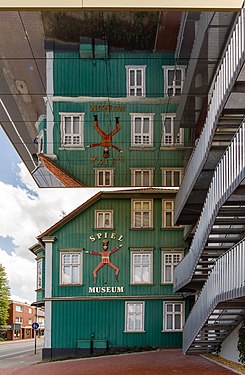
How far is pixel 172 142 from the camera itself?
2497 centimetres

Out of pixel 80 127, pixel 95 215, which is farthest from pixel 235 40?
pixel 95 215

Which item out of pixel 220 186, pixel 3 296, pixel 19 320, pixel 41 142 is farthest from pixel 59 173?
pixel 19 320

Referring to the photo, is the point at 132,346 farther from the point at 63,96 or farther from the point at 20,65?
the point at 20,65

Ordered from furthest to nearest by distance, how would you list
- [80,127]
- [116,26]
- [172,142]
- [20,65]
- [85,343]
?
1. [85,343]
2. [172,142]
3. [80,127]
4. [20,65]
5. [116,26]

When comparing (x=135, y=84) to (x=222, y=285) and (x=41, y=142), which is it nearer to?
(x=41, y=142)

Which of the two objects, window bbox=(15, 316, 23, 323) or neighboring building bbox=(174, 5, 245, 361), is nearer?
neighboring building bbox=(174, 5, 245, 361)

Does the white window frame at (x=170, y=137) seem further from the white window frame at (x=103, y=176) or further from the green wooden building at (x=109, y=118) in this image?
the white window frame at (x=103, y=176)

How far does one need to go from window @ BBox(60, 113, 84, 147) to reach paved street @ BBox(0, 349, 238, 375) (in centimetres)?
868

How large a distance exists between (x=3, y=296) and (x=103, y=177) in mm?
40109

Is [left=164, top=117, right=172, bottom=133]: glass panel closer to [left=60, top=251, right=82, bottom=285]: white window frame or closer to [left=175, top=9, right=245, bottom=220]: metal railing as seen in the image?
[left=175, top=9, right=245, bottom=220]: metal railing

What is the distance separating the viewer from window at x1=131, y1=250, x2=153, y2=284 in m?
27.3

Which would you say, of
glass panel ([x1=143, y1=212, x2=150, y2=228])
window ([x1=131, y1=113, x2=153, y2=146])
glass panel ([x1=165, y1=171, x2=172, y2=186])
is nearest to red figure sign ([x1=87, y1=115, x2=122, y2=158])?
window ([x1=131, y1=113, x2=153, y2=146])

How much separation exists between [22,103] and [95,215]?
25.0ft

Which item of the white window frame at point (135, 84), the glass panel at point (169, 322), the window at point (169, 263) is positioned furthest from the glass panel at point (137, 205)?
the white window frame at point (135, 84)
